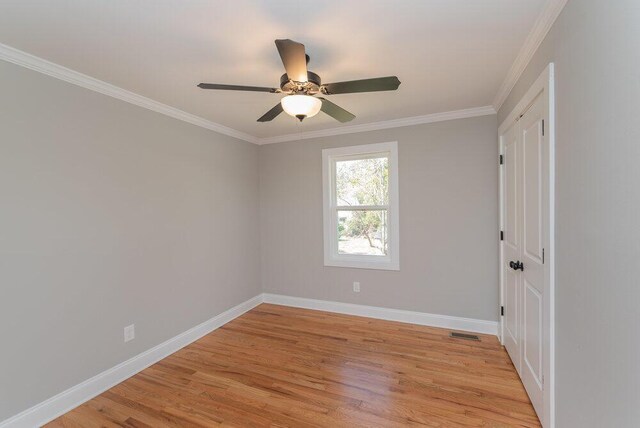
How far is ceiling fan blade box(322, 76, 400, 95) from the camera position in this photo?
1706mm

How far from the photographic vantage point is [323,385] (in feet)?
7.67

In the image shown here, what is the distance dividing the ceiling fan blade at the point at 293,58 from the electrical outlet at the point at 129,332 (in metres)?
2.47

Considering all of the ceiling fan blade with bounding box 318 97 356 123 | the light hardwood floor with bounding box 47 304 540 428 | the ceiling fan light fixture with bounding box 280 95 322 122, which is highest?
the ceiling fan blade with bounding box 318 97 356 123

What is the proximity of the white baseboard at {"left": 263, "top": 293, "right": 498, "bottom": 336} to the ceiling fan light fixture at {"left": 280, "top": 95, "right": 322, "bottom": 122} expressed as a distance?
A: 271 cm

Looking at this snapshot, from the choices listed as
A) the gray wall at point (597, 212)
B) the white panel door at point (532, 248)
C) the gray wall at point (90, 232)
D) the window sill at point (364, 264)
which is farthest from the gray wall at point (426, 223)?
the gray wall at point (597, 212)

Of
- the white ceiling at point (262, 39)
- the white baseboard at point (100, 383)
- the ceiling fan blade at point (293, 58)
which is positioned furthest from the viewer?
the white baseboard at point (100, 383)

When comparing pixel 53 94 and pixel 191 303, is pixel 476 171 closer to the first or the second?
pixel 191 303

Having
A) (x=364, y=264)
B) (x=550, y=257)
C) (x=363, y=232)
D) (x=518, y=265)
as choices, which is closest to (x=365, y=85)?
(x=550, y=257)

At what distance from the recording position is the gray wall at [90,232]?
1889mm

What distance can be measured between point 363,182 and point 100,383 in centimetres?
326

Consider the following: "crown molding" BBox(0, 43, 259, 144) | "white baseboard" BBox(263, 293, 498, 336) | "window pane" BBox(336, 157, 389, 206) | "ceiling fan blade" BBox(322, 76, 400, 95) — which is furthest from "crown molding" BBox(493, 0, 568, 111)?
"crown molding" BBox(0, 43, 259, 144)

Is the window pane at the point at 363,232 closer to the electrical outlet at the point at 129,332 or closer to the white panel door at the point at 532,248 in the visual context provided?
the white panel door at the point at 532,248

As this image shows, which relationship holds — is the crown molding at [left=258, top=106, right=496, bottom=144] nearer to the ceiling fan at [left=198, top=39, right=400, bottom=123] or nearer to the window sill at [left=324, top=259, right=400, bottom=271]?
the window sill at [left=324, top=259, right=400, bottom=271]

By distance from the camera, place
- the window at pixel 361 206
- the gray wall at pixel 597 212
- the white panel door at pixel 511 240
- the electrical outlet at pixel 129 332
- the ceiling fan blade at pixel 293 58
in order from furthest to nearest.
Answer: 1. the window at pixel 361 206
2. the electrical outlet at pixel 129 332
3. the white panel door at pixel 511 240
4. the ceiling fan blade at pixel 293 58
5. the gray wall at pixel 597 212
